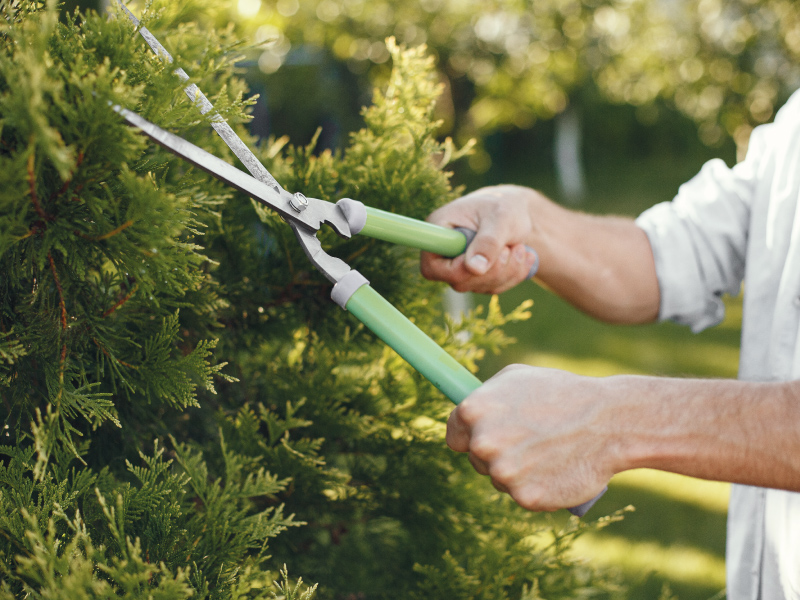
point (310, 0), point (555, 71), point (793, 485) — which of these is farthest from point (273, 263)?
point (555, 71)

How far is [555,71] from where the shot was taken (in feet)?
17.3

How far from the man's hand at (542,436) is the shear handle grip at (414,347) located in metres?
0.05

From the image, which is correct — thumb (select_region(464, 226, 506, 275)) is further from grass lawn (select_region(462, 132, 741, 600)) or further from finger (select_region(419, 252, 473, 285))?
grass lawn (select_region(462, 132, 741, 600))

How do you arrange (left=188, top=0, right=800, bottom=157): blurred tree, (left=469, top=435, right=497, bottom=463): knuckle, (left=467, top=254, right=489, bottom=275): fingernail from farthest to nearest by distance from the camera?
1. (left=188, top=0, right=800, bottom=157): blurred tree
2. (left=467, top=254, right=489, bottom=275): fingernail
3. (left=469, top=435, right=497, bottom=463): knuckle

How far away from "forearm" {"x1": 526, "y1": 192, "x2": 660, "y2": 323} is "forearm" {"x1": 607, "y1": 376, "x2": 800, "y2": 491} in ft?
2.11

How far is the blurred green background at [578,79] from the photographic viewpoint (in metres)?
3.14

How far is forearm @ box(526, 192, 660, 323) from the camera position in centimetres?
157

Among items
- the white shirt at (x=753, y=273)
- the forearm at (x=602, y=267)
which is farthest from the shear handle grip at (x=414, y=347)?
the forearm at (x=602, y=267)

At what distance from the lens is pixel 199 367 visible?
0.87 metres

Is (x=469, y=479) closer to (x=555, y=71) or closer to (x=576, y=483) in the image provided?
(x=576, y=483)

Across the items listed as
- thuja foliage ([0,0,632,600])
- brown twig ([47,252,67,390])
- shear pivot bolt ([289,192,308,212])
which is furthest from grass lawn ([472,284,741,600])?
brown twig ([47,252,67,390])

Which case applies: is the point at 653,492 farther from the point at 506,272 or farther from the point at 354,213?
the point at 354,213

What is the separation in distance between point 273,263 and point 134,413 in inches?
15.1

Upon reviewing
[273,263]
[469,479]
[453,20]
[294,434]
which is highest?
[453,20]
